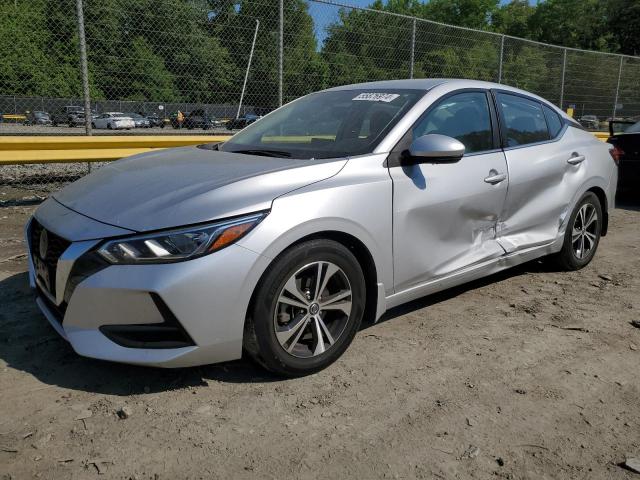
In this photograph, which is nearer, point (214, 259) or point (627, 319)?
point (214, 259)

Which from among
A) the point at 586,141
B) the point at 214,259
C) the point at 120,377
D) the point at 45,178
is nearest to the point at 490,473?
the point at 214,259

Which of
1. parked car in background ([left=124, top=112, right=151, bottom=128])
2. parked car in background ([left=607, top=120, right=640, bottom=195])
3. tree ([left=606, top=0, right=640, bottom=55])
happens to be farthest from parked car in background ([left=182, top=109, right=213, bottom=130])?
tree ([left=606, top=0, right=640, bottom=55])

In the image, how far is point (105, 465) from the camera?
2.05m

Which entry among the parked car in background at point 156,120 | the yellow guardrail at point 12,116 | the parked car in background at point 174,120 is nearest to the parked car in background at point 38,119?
the yellow guardrail at point 12,116

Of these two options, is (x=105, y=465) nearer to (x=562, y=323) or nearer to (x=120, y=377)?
(x=120, y=377)

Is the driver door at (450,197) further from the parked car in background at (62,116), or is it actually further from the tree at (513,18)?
the tree at (513,18)

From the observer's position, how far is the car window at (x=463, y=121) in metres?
3.32

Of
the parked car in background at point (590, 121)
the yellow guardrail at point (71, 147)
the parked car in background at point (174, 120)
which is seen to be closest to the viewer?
the yellow guardrail at point (71, 147)

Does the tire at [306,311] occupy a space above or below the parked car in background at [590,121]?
below

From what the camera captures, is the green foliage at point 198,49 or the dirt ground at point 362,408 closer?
the dirt ground at point 362,408

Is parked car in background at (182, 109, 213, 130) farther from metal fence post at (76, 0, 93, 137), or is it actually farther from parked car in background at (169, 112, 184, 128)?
metal fence post at (76, 0, 93, 137)

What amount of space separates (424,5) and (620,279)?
69371 mm

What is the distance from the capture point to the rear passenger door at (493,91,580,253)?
149 inches

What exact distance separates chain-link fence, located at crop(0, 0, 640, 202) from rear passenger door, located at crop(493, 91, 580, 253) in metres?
4.24
